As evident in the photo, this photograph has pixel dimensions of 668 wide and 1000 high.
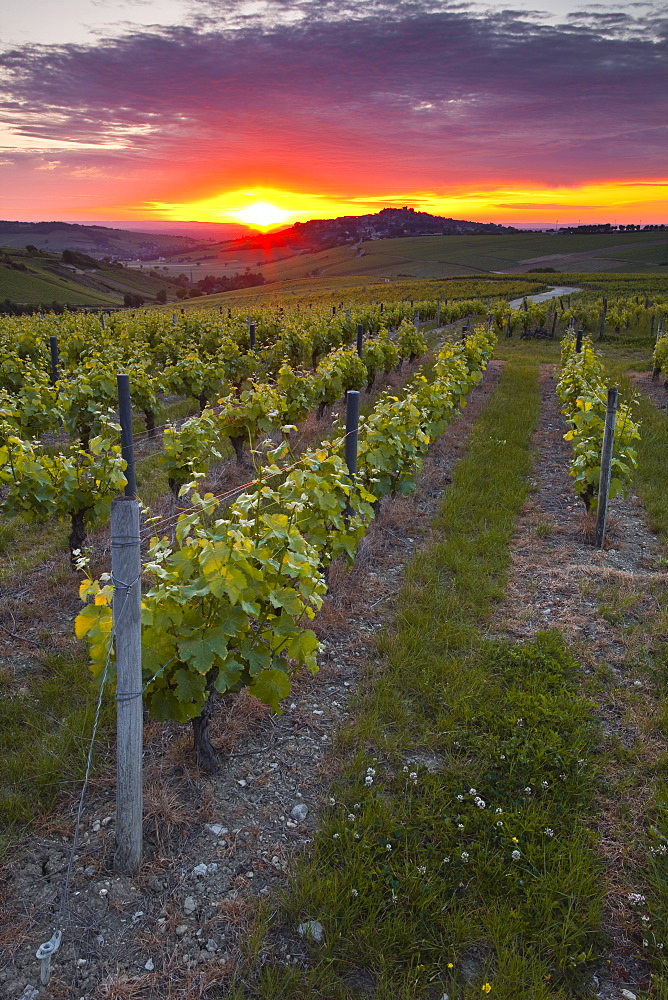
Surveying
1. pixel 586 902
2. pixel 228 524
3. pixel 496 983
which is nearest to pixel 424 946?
pixel 496 983

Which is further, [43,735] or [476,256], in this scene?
[476,256]

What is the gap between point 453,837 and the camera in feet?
10.9

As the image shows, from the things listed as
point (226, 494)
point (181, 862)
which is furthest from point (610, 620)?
point (181, 862)

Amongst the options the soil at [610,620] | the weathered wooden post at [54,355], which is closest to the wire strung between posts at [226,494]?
the soil at [610,620]

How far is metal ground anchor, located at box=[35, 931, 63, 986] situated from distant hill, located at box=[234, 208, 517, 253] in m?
112

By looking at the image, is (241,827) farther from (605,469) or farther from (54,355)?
(54,355)

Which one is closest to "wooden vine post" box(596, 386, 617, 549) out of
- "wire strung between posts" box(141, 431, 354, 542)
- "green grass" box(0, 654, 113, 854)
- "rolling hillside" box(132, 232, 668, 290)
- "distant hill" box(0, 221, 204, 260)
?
"wire strung between posts" box(141, 431, 354, 542)

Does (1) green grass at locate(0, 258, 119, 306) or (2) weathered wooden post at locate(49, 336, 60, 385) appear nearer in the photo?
(2) weathered wooden post at locate(49, 336, 60, 385)

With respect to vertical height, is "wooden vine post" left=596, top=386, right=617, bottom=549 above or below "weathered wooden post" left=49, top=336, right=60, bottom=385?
below

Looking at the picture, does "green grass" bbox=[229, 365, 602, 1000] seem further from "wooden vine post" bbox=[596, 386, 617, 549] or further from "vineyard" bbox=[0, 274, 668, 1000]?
"wooden vine post" bbox=[596, 386, 617, 549]

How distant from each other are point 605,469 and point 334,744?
4401mm

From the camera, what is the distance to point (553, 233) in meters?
99.6

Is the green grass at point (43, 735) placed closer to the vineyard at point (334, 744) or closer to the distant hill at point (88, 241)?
the vineyard at point (334, 744)

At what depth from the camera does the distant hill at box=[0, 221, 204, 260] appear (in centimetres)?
16312
